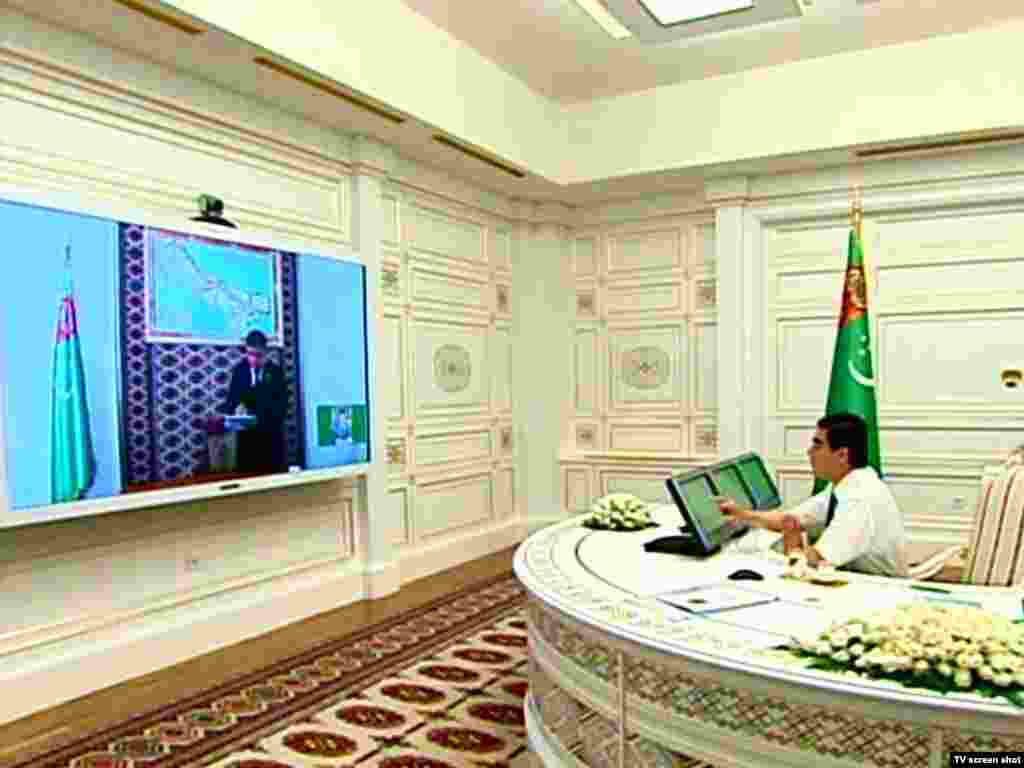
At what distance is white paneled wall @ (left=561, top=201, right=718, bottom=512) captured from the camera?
266 inches

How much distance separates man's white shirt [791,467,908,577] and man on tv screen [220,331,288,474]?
2.68m

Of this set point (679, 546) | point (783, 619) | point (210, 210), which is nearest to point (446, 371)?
point (210, 210)

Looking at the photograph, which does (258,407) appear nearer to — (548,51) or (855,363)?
(548,51)

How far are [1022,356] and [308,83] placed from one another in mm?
4932

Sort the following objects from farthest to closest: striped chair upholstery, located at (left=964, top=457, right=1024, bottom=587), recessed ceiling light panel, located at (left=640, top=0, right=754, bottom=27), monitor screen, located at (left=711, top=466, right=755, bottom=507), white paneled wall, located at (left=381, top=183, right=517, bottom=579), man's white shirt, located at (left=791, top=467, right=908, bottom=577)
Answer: white paneled wall, located at (left=381, top=183, right=517, bottom=579), recessed ceiling light panel, located at (left=640, top=0, right=754, bottom=27), monitor screen, located at (left=711, top=466, right=755, bottom=507), striped chair upholstery, located at (left=964, top=457, right=1024, bottom=587), man's white shirt, located at (left=791, top=467, right=908, bottom=577)

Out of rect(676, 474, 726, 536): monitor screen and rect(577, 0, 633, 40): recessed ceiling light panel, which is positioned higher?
rect(577, 0, 633, 40): recessed ceiling light panel

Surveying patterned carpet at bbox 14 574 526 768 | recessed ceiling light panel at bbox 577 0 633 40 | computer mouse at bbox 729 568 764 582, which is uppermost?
recessed ceiling light panel at bbox 577 0 633 40

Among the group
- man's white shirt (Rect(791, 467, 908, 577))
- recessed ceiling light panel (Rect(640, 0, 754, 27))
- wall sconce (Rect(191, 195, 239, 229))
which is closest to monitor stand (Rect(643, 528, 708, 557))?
man's white shirt (Rect(791, 467, 908, 577))

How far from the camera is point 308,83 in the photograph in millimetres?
4363

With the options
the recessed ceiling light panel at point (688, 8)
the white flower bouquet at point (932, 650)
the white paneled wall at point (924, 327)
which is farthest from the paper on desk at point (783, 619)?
the white paneled wall at point (924, 327)

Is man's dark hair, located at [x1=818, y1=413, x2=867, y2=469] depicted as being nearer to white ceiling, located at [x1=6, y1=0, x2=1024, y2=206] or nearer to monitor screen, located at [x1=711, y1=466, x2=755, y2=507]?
monitor screen, located at [x1=711, y1=466, x2=755, y2=507]

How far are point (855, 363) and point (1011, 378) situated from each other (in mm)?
1257

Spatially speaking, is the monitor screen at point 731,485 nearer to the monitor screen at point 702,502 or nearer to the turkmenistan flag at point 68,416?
the monitor screen at point 702,502

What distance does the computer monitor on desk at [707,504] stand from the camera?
300 centimetres
